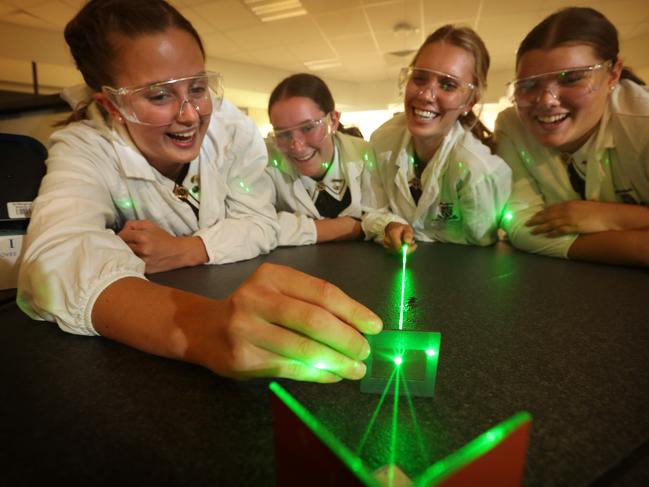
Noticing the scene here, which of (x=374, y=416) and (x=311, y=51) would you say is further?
(x=311, y=51)

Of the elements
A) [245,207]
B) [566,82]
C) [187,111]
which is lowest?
[245,207]

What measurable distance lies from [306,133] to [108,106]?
27.1 inches

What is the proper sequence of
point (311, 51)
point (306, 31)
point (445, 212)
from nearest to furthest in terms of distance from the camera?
1. point (445, 212)
2. point (306, 31)
3. point (311, 51)

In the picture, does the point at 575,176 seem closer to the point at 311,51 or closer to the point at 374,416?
the point at 374,416

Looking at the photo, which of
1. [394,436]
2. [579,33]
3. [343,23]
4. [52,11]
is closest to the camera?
[394,436]

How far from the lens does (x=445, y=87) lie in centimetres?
126

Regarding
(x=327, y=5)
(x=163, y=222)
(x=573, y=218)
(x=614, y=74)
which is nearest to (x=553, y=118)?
(x=614, y=74)

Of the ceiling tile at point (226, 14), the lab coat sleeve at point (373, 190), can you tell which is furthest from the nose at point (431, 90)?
the ceiling tile at point (226, 14)

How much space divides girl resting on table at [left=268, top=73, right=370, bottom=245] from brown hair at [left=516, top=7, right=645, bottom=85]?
0.72 metres

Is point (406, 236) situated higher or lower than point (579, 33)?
lower

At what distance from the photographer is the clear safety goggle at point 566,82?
1058mm

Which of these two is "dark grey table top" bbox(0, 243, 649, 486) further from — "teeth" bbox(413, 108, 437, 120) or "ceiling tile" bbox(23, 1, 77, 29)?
"ceiling tile" bbox(23, 1, 77, 29)

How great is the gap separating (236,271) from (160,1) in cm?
68

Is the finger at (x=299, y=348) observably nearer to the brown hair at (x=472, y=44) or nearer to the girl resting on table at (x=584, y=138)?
the girl resting on table at (x=584, y=138)
